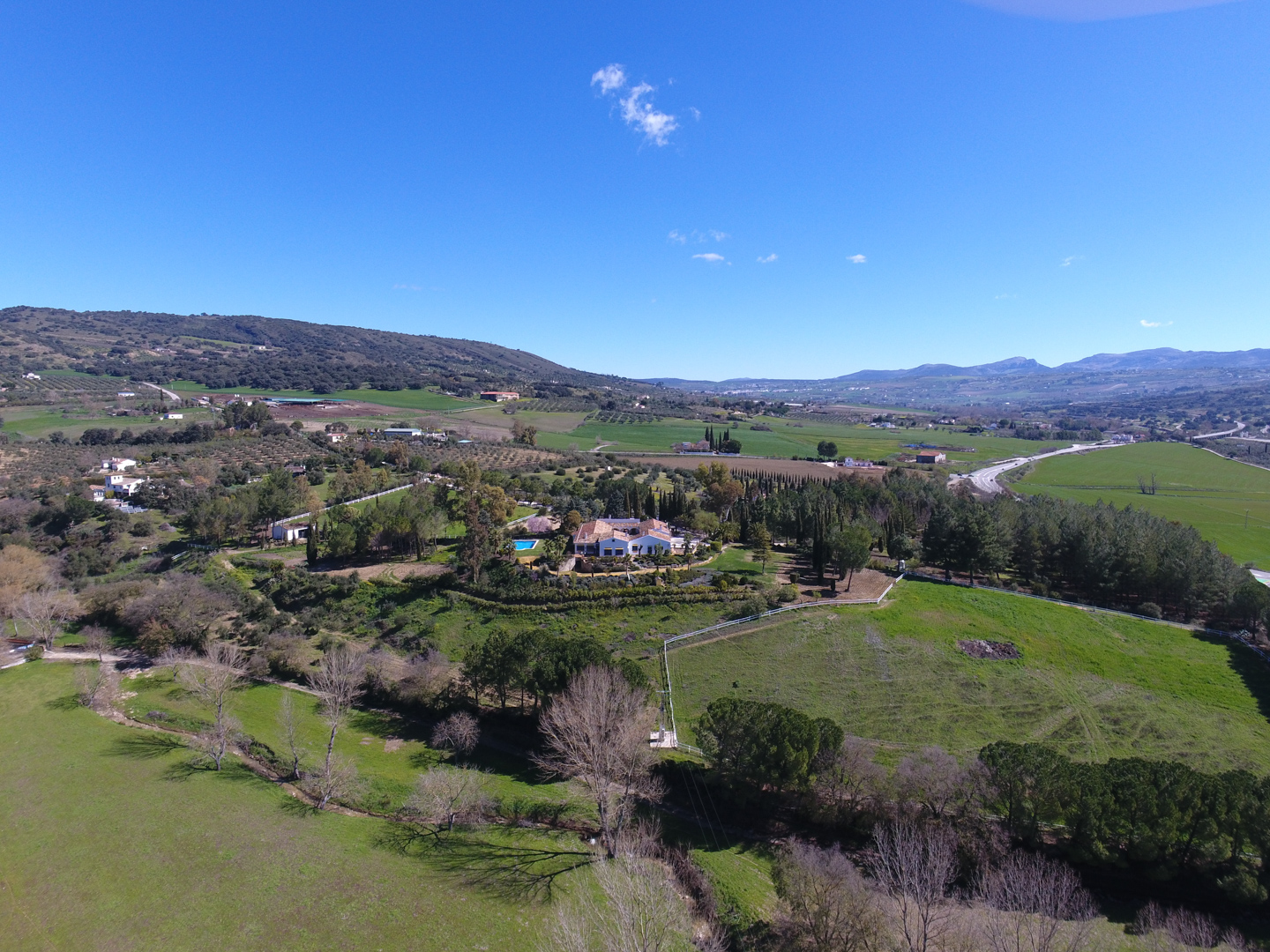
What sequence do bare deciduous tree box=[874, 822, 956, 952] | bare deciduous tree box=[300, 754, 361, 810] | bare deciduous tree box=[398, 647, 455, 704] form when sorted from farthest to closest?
bare deciduous tree box=[398, 647, 455, 704]
bare deciduous tree box=[300, 754, 361, 810]
bare deciduous tree box=[874, 822, 956, 952]

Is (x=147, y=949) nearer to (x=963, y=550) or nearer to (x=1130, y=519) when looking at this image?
(x=963, y=550)

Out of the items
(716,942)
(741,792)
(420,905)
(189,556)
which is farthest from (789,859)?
(189,556)

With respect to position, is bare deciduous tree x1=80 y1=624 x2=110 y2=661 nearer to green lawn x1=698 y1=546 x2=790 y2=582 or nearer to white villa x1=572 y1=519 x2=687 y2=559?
white villa x1=572 y1=519 x2=687 y2=559

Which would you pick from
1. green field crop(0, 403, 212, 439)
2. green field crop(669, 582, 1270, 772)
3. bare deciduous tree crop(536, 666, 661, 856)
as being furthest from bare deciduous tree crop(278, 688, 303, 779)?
green field crop(0, 403, 212, 439)

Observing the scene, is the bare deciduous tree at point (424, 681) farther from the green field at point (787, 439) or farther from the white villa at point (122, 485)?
the green field at point (787, 439)

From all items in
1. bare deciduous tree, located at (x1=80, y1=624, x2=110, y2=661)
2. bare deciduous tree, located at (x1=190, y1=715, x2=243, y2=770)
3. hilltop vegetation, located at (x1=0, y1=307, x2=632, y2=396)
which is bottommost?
bare deciduous tree, located at (x1=190, y1=715, x2=243, y2=770)

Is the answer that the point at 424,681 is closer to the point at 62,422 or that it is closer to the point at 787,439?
the point at 62,422

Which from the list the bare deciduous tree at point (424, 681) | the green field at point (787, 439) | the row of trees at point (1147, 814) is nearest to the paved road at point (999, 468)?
the green field at point (787, 439)
